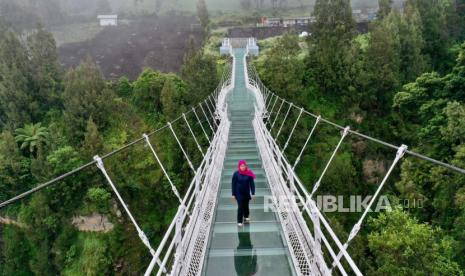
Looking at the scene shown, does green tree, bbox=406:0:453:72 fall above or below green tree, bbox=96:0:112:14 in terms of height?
below

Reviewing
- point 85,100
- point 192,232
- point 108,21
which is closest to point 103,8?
point 108,21

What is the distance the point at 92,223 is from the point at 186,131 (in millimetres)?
5881

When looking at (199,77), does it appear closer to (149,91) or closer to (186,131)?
(186,131)

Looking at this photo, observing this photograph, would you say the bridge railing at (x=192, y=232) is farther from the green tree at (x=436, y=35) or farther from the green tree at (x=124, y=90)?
the green tree at (x=436, y=35)

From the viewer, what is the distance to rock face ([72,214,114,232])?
45.9 feet

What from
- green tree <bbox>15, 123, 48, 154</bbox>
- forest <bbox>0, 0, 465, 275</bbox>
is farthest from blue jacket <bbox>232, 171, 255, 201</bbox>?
green tree <bbox>15, 123, 48, 154</bbox>

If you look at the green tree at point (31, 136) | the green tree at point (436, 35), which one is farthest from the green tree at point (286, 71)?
the green tree at point (31, 136)

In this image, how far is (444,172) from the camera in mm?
10133

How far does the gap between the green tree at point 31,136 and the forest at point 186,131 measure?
0.20ft

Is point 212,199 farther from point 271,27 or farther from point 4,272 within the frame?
point 271,27

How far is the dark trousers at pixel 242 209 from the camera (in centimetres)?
406

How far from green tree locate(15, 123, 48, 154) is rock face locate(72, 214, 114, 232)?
4071 mm

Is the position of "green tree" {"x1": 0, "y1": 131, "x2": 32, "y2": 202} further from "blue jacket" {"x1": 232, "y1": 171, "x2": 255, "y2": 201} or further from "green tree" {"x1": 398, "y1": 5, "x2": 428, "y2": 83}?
"green tree" {"x1": 398, "y1": 5, "x2": 428, "y2": 83}

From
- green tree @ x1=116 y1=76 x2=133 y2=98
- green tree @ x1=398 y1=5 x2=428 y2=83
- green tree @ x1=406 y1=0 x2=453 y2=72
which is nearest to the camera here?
green tree @ x1=398 y1=5 x2=428 y2=83
